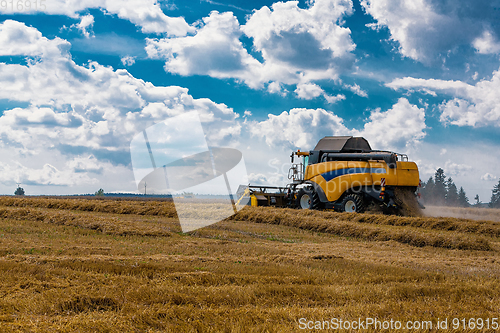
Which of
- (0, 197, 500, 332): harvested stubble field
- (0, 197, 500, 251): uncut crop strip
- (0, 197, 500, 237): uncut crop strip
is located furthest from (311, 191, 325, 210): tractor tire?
(0, 197, 500, 332): harvested stubble field

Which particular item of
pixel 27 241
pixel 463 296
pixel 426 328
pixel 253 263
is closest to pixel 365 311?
pixel 426 328

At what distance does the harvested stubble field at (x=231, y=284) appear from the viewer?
5047mm

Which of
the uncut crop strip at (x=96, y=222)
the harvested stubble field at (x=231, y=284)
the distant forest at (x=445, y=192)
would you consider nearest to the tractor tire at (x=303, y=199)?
the uncut crop strip at (x=96, y=222)

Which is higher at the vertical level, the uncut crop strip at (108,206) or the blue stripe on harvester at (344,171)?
the blue stripe on harvester at (344,171)

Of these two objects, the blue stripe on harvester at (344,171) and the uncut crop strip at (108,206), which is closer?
the blue stripe on harvester at (344,171)

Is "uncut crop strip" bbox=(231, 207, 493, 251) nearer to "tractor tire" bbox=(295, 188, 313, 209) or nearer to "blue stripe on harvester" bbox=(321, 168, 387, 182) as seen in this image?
"blue stripe on harvester" bbox=(321, 168, 387, 182)

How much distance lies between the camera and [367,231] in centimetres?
1589

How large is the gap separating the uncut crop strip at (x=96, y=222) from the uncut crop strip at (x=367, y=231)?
21.0ft

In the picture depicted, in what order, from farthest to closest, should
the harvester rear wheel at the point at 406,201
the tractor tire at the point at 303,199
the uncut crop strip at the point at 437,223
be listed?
1. the tractor tire at the point at 303,199
2. the harvester rear wheel at the point at 406,201
3. the uncut crop strip at the point at 437,223

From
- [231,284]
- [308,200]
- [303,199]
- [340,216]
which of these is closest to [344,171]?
[340,216]

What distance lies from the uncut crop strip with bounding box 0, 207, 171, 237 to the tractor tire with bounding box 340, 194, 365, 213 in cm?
1115

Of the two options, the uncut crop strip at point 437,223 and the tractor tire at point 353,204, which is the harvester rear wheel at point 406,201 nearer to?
the tractor tire at point 353,204

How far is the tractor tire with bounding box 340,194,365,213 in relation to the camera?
2192 centimetres

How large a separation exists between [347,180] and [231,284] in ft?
56.5
